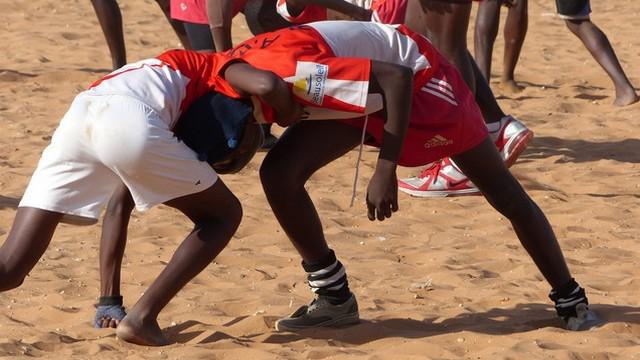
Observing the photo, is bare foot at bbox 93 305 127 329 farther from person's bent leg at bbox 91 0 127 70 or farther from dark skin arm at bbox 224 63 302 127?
person's bent leg at bbox 91 0 127 70

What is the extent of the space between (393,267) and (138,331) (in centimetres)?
158

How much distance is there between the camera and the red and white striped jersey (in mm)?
3998

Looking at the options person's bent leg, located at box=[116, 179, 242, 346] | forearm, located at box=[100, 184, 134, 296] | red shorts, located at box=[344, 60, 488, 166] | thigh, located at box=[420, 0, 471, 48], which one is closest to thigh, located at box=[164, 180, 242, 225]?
person's bent leg, located at box=[116, 179, 242, 346]

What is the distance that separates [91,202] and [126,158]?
28 cm

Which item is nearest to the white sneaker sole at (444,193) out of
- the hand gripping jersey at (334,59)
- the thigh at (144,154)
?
the hand gripping jersey at (334,59)

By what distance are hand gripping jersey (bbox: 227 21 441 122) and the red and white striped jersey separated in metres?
0.11

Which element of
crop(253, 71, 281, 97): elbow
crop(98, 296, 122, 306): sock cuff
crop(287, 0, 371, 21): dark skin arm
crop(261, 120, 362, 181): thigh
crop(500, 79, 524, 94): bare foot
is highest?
crop(253, 71, 281, 97): elbow

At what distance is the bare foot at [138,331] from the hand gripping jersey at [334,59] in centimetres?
78

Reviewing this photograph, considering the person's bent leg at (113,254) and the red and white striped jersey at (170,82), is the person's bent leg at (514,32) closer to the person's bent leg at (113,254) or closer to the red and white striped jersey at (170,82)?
the person's bent leg at (113,254)

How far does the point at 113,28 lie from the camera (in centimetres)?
865

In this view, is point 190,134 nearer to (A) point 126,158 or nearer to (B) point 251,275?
(A) point 126,158

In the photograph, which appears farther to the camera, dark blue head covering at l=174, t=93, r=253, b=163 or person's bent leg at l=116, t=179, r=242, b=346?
person's bent leg at l=116, t=179, r=242, b=346

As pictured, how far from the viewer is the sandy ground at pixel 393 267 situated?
4.43 meters

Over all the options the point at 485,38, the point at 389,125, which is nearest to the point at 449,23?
the point at 485,38
